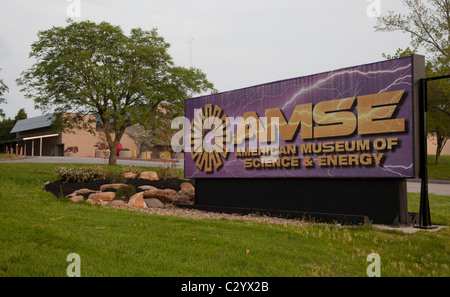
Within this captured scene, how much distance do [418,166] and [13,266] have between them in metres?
8.68

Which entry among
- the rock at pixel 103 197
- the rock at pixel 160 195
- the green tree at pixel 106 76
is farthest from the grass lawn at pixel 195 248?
the green tree at pixel 106 76

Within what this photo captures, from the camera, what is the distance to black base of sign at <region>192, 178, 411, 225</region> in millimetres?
9711

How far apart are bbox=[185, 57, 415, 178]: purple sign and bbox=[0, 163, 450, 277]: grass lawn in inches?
81.9

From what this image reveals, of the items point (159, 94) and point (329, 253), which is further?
point (159, 94)

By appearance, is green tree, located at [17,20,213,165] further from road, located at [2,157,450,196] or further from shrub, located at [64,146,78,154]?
shrub, located at [64,146,78,154]

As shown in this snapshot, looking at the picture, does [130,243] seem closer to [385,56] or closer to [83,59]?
[83,59]

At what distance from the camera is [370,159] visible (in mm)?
9836

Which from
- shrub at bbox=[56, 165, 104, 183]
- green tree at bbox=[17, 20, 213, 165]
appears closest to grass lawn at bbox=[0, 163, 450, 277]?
shrub at bbox=[56, 165, 104, 183]

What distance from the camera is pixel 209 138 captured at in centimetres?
1394

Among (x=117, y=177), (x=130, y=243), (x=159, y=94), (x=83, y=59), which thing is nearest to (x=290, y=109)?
(x=130, y=243)

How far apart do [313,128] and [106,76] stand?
20.3 meters

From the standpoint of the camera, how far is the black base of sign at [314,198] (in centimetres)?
971

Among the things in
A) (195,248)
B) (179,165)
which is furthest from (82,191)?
(179,165)
